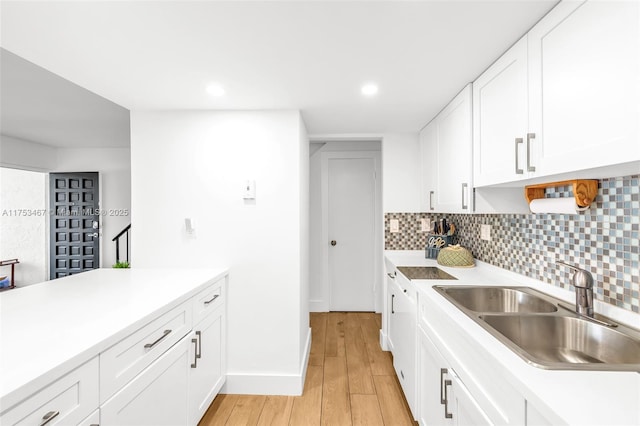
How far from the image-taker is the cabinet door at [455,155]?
6.16 ft

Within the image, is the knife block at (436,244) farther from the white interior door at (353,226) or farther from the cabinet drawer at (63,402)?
the cabinet drawer at (63,402)

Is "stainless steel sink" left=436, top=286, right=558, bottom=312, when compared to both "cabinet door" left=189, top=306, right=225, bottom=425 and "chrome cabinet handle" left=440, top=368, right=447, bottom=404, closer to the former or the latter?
"chrome cabinet handle" left=440, top=368, right=447, bottom=404

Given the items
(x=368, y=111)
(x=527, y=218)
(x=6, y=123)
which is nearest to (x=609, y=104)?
(x=527, y=218)

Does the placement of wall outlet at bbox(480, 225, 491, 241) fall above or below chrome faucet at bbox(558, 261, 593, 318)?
above

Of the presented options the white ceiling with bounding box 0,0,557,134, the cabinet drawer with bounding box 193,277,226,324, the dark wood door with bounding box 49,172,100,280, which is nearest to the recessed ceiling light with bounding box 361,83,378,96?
the white ceiling with bounding box 0,0,557,134

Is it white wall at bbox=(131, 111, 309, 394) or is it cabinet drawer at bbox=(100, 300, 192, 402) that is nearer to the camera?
cabinet drawer at bbox=(100, 300, 192, 402)

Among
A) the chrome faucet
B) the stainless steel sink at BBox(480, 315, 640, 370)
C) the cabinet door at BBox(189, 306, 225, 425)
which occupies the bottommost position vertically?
the cabinet door at BBox(189, 306, 225, 425)

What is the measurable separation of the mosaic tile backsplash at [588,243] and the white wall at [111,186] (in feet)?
15.7

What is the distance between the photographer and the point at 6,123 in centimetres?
328

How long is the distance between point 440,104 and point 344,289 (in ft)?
8.80

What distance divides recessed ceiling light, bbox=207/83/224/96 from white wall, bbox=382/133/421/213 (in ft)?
5.56

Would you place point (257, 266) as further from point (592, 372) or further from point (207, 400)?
point (592, 372)

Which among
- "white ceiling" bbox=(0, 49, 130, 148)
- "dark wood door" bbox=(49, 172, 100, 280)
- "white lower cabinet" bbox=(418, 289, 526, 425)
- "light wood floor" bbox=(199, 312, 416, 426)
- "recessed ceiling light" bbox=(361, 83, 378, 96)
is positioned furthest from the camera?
"dark wood door" bbox=(49, 172, 100, 280)

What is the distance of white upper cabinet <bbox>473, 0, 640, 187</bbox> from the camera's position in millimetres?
864
